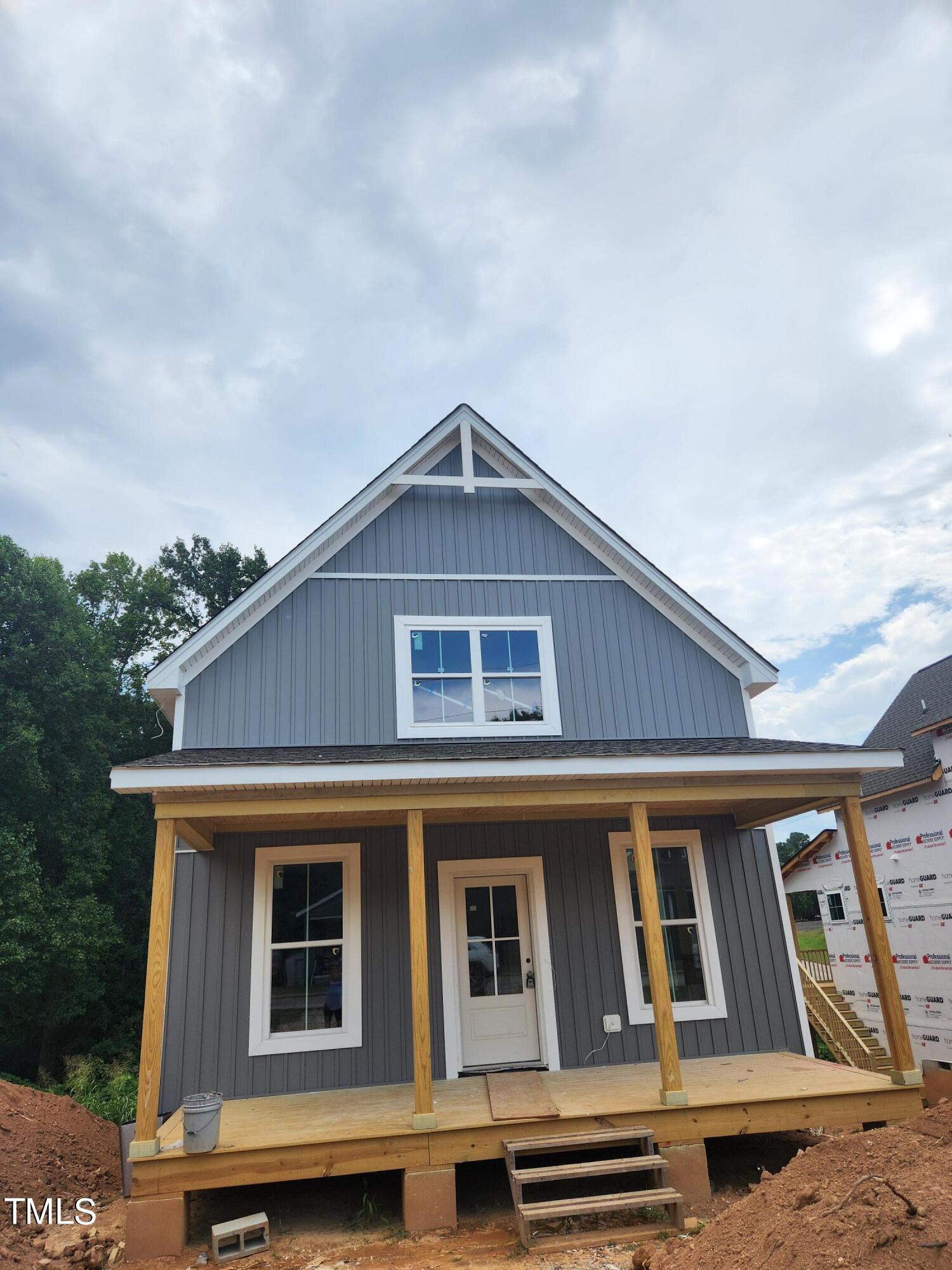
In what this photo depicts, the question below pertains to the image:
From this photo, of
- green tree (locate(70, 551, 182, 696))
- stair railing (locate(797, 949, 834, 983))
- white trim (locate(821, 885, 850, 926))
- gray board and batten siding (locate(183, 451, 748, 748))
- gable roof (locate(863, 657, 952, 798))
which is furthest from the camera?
green tree (locate(70, 551, 182, 696))

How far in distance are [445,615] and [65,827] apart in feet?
40.4

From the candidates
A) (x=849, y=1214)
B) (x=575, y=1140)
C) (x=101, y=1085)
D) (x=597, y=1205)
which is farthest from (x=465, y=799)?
(x=101, y=1085)

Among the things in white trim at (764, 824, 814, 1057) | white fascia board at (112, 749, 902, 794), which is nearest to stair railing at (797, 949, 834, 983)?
white trim at (764, 824, 814, 1057)

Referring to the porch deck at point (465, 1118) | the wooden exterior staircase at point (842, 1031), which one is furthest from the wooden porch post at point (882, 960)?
the wooden exterior staircase at point (842, 1031)

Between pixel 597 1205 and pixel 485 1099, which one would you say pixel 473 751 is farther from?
pixel 597 1205

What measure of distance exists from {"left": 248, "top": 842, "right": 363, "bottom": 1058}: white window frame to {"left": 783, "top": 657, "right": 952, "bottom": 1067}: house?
838 centimetres

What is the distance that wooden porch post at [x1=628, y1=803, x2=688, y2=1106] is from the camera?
19.9ft

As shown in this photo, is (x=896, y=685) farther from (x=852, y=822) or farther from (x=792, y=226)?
(x=852, y=822)

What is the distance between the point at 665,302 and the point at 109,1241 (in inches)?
580

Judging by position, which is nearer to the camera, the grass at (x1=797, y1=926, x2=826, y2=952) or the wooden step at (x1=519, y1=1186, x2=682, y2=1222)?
the wooden step at (x1=519, y1=1186, x2=682, y2=1222)

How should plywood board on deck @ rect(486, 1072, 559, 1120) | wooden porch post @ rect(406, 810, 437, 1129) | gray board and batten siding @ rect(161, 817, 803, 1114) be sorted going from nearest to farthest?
wooden porch post @ rect(406, 810, 437, 1129) < plywood board on deck @ rect(486, 1072, 559, 1120) < gray board and batten siding @ rect(161, 817, 803, 1114)

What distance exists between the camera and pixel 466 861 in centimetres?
813

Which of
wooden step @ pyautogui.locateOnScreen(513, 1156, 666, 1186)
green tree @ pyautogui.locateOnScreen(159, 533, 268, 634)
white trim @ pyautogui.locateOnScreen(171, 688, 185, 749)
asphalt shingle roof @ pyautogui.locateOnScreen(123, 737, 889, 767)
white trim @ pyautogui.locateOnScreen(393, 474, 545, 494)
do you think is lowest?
wooden step @ pyautogui.locateOnScreen(513, 1156, 666, 1186)

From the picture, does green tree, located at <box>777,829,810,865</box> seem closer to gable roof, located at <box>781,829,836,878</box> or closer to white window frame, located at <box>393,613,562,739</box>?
gable roof, located at <box>781,829,836,878</box>
